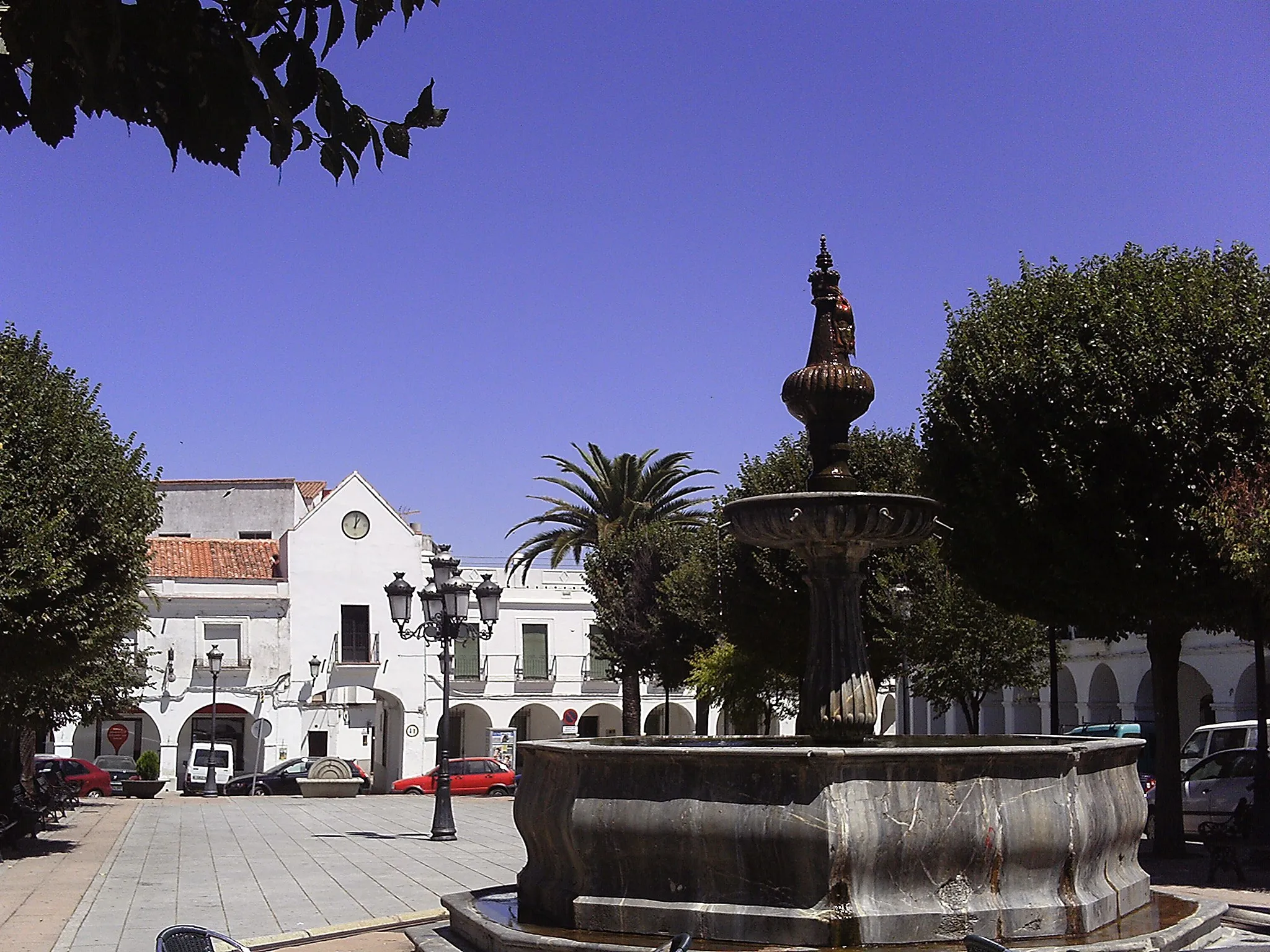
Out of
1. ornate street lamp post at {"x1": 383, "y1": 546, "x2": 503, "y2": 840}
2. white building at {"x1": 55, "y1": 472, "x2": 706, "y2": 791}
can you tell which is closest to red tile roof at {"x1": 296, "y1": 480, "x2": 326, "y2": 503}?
white building at {"x1": 55, "y1": 472, "x2": 706, "y2": 791}

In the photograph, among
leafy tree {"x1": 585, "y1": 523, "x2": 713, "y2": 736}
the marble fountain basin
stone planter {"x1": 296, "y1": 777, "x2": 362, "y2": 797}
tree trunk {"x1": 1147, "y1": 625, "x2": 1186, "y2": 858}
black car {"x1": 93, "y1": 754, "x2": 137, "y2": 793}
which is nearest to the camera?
the marble fountain basin

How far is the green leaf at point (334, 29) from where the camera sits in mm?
4227

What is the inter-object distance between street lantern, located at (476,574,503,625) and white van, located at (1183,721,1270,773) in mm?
11589

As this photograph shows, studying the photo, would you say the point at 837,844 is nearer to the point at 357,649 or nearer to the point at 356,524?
the point at 357,649

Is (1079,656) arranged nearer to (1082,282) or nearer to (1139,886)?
(1082,282)

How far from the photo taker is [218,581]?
4569 cm

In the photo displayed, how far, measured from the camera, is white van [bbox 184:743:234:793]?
41.7m

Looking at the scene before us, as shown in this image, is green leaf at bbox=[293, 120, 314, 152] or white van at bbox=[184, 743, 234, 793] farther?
white van at bbox=[184, 743, 234, 793]

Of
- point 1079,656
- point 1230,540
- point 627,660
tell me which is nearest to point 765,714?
point 627,660

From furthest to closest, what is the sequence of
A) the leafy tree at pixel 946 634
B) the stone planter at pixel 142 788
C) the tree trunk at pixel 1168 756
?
the stone planter at pixel 142 788 → the leafy tree at pixel 946 634 → the tree trunk at pixel 1168 756

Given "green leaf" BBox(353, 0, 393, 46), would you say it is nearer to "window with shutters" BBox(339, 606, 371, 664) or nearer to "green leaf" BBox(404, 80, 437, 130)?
"green leaf" BBox(404, 80, 437, 130)

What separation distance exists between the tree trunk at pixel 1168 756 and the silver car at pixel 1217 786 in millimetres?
2335

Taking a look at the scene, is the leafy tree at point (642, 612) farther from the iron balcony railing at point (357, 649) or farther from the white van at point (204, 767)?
the white van at point (204, 767)

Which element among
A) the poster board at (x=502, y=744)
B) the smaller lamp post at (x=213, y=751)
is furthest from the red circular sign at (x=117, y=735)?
the poster board at (x=502, y=744)
